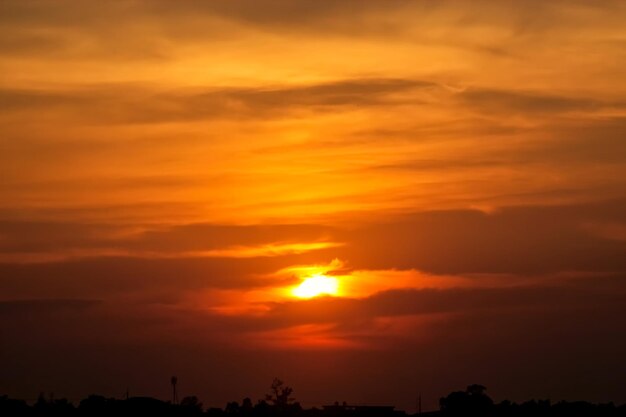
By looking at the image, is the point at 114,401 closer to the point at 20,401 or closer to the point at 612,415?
the point at 20,401

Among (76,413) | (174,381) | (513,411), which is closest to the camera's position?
(76,413)

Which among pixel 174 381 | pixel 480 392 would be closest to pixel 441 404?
pixel 480 392

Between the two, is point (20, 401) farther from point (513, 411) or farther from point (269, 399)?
point (513, 411)

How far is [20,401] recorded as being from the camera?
93750mm

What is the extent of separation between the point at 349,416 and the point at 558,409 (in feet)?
50.4

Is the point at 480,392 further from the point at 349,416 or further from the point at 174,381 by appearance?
the point at 174,381

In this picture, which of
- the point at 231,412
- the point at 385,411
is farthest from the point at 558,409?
the point at 231,412

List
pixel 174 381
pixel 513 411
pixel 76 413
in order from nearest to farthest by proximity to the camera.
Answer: pixel 76 413 < pixel 513 411 < pixel 174 381

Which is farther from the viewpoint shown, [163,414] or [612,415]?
[612,415]

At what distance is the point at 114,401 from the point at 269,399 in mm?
20171

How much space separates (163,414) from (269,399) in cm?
2149

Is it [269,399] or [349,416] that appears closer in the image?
[349,416]

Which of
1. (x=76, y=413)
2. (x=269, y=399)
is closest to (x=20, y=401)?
(x=76, y=413)

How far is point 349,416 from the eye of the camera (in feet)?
315
